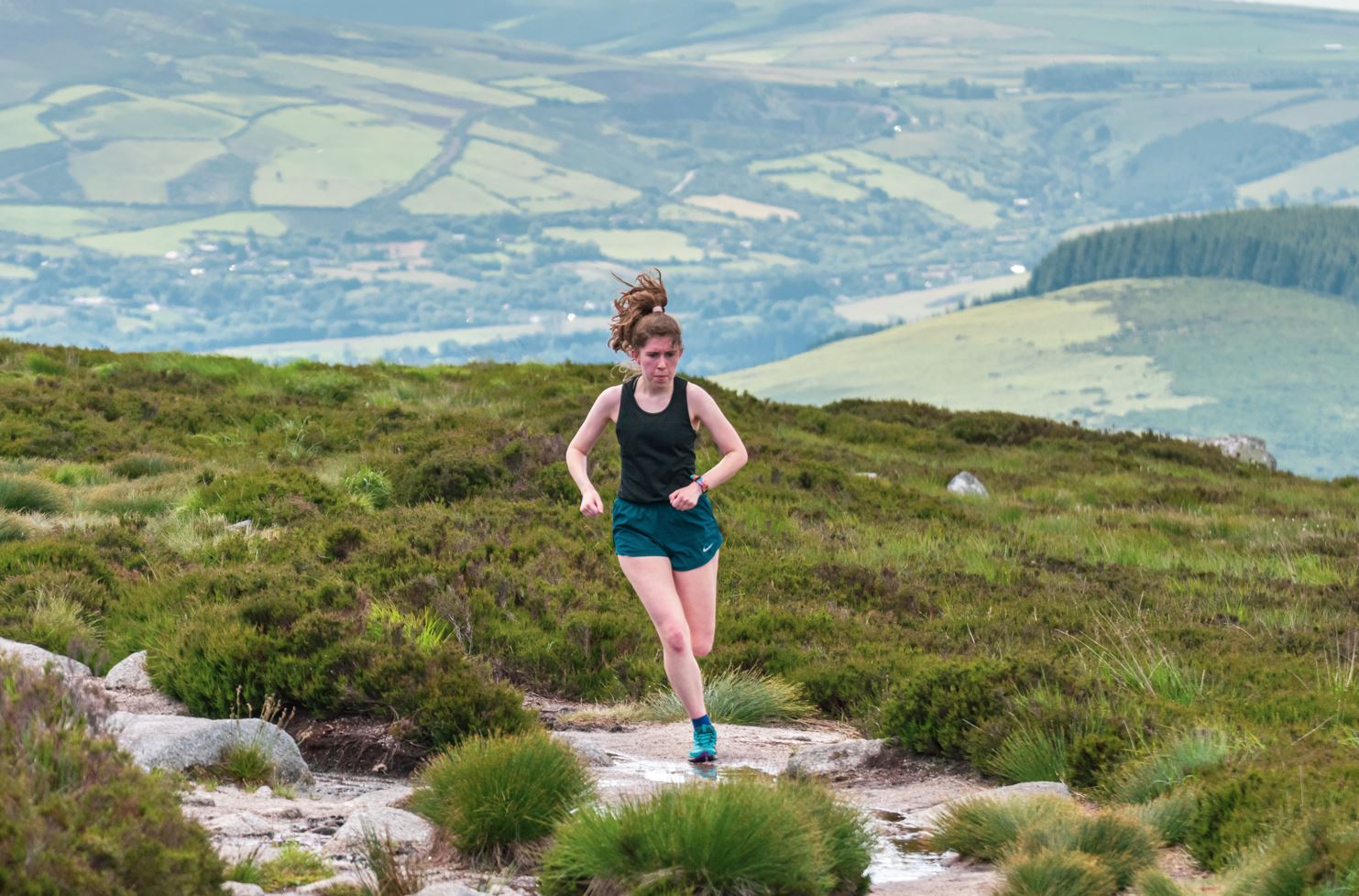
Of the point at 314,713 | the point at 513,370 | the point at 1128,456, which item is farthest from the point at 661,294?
the point at 1128,456

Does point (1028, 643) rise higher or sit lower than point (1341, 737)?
lower

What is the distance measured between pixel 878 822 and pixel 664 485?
1995mm

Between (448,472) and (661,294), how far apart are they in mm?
9016

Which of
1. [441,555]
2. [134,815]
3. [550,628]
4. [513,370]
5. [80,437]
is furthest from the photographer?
[513,370]

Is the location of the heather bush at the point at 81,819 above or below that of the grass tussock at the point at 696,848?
above

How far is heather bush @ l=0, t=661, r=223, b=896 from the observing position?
461cm

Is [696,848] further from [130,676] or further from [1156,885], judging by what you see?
[130,676]

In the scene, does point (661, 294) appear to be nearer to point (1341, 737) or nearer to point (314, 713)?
point (314, 713)

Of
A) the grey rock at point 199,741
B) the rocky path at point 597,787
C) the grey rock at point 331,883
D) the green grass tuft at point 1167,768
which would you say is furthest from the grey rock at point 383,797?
the green grass tuft at point 1167,768

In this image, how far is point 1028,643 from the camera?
40.0ft

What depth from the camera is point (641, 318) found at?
27.5 feet

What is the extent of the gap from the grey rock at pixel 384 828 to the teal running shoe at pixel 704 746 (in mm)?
1863

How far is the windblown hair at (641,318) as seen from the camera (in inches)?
325

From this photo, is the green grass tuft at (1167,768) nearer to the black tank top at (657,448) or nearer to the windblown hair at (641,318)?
the black tank top at (657,448)
